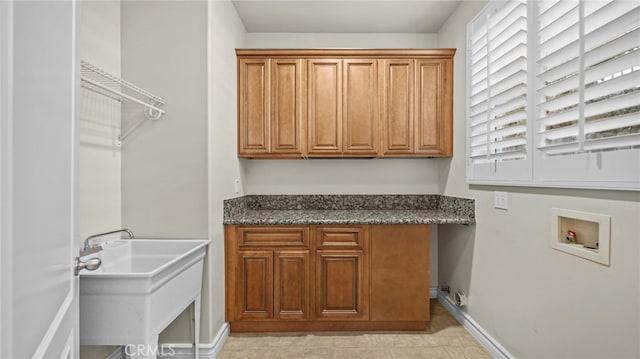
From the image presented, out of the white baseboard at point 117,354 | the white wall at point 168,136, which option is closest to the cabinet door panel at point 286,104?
the white wall at point 168,136

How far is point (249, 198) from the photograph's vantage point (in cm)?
324

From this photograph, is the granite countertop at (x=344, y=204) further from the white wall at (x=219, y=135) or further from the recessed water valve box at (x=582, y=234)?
the recessed water valve box at (x=582, y=234)

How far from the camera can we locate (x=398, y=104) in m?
2.96

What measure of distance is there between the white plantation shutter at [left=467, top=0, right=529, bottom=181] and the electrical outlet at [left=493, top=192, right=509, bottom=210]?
120mm

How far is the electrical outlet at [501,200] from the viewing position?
6.82 feet

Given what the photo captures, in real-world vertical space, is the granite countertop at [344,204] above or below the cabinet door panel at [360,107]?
below

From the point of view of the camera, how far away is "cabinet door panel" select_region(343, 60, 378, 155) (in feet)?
9.69

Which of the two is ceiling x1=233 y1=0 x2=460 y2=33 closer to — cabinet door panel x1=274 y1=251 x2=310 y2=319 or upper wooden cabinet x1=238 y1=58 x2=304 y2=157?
upper wooden cabinet x1=238 y1=58 x2=304 y2=157

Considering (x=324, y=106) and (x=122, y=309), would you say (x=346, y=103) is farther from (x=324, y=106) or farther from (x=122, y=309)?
(x=122, y=309)

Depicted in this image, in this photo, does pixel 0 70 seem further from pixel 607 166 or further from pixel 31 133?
pixel 607 166

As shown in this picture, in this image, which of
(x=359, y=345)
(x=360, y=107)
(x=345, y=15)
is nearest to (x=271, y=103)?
(x=360, y=107)

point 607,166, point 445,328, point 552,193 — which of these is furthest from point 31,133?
Answer: point 445,328

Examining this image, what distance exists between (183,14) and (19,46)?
184 cm

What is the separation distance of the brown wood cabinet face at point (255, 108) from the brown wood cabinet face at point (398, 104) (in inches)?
40.4
